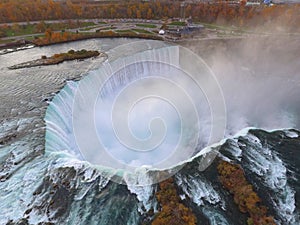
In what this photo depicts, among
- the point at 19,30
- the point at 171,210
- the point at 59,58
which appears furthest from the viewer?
the point at 19,30

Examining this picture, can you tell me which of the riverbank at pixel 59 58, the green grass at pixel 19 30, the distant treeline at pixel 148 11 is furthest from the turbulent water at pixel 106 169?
the distant treeline at pixel 148 11

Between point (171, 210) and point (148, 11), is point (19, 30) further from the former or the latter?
point (171, 210)

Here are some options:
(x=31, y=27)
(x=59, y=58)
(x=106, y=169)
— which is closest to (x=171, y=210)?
(x=106, y=169)

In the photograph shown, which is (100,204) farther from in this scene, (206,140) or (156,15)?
(156,15)

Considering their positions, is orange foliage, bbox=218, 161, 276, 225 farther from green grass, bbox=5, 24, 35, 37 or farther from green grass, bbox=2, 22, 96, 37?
green grass, bbox=5, 24, 35, 37

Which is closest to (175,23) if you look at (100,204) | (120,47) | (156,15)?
(156,15)

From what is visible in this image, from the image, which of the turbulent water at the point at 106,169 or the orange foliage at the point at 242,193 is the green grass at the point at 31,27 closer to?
the turbulent water at the point at 106,169
